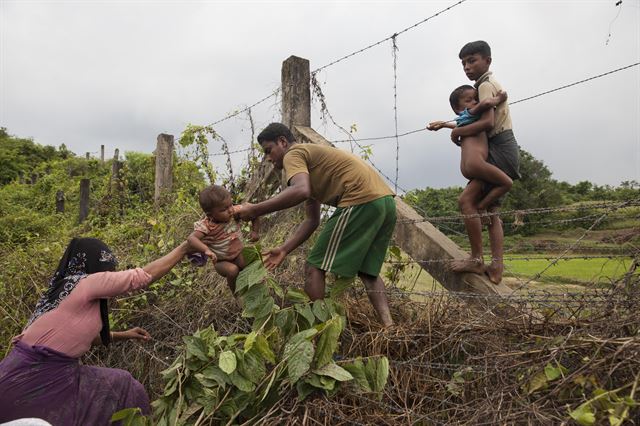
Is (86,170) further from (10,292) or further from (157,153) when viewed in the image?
(10,292)

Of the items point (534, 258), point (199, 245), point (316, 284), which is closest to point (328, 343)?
point (316, 284)

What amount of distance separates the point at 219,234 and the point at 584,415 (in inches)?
78.5

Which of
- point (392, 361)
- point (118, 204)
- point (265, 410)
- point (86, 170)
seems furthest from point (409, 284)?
point (86, 170)

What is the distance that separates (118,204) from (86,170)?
23.9m

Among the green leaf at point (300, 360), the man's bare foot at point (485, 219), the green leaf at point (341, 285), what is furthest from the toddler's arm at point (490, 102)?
the green leaf at point (300, 360)

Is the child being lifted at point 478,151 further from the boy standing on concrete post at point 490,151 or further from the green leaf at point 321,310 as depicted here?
the green leaf at point 321,310

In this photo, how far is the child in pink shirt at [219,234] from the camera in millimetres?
2747

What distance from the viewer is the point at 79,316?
8.62 feet

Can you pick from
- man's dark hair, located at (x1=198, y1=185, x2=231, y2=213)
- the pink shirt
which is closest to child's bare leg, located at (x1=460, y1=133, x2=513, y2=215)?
man's dark hair, located at (x1=198, y1=185, x2=231, y2=213)

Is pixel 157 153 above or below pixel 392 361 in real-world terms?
above

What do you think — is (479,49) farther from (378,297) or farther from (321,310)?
(321,310)

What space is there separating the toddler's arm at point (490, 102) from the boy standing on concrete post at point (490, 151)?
32mm

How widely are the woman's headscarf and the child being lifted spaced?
223 cm

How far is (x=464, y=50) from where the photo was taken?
3113 mm
